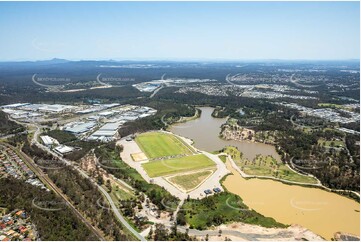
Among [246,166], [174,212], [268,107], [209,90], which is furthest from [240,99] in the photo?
[174,212]

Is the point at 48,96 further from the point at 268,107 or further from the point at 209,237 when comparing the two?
the point at 209,237

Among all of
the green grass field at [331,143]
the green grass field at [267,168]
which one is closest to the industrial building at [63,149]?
the green grass field at [267,168]

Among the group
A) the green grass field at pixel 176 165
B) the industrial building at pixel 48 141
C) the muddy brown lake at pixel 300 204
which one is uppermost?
the industrial building at pixel 48 141

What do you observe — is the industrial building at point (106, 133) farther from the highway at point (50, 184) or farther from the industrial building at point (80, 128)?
the highway at point (50, 184)

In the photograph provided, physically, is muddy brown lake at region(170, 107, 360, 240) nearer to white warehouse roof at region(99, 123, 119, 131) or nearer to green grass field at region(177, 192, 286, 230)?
green grass field at region(177, 192, 286, 230)

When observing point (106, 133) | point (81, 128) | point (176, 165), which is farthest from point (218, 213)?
point (81, 128)
